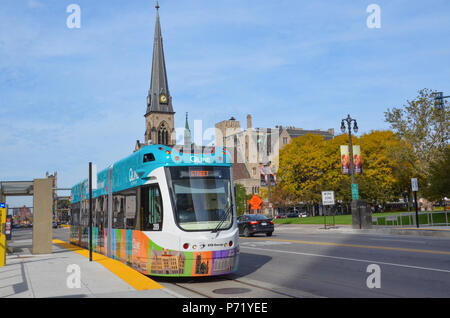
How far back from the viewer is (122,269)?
11805 mm

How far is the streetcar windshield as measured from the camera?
35.8ft

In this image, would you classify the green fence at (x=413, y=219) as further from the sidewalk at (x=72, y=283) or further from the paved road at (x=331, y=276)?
the sidewalk at (x=72, y=283)

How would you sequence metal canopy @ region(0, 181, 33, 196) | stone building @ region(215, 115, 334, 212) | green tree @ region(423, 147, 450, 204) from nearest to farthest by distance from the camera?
metal canopy @ region(0, 181, 33, 196)
green tree @ region(423, 147, 450, 204)
stone building @ region(215, 115, 334, 212)

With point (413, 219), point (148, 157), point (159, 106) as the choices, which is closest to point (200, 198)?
point (148, 157)

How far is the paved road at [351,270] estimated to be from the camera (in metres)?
9.70

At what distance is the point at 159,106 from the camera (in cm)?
12412

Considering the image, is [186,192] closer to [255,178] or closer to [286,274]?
[286,274]

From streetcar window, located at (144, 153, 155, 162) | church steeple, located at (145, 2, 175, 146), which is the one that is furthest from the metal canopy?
church steeple, located at (145, 2, 175, 146)

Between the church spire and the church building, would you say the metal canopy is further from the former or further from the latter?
the church building

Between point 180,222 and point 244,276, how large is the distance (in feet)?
9.32

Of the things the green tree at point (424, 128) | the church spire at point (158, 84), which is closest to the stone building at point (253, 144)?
the church spire at point (158, 84)

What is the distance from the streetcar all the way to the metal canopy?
34.9 feet

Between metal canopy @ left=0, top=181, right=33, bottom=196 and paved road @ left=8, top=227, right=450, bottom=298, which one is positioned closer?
paved road @ left=8, top=227, right=450, bottom=298

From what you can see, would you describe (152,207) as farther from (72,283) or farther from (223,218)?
(72,283)
